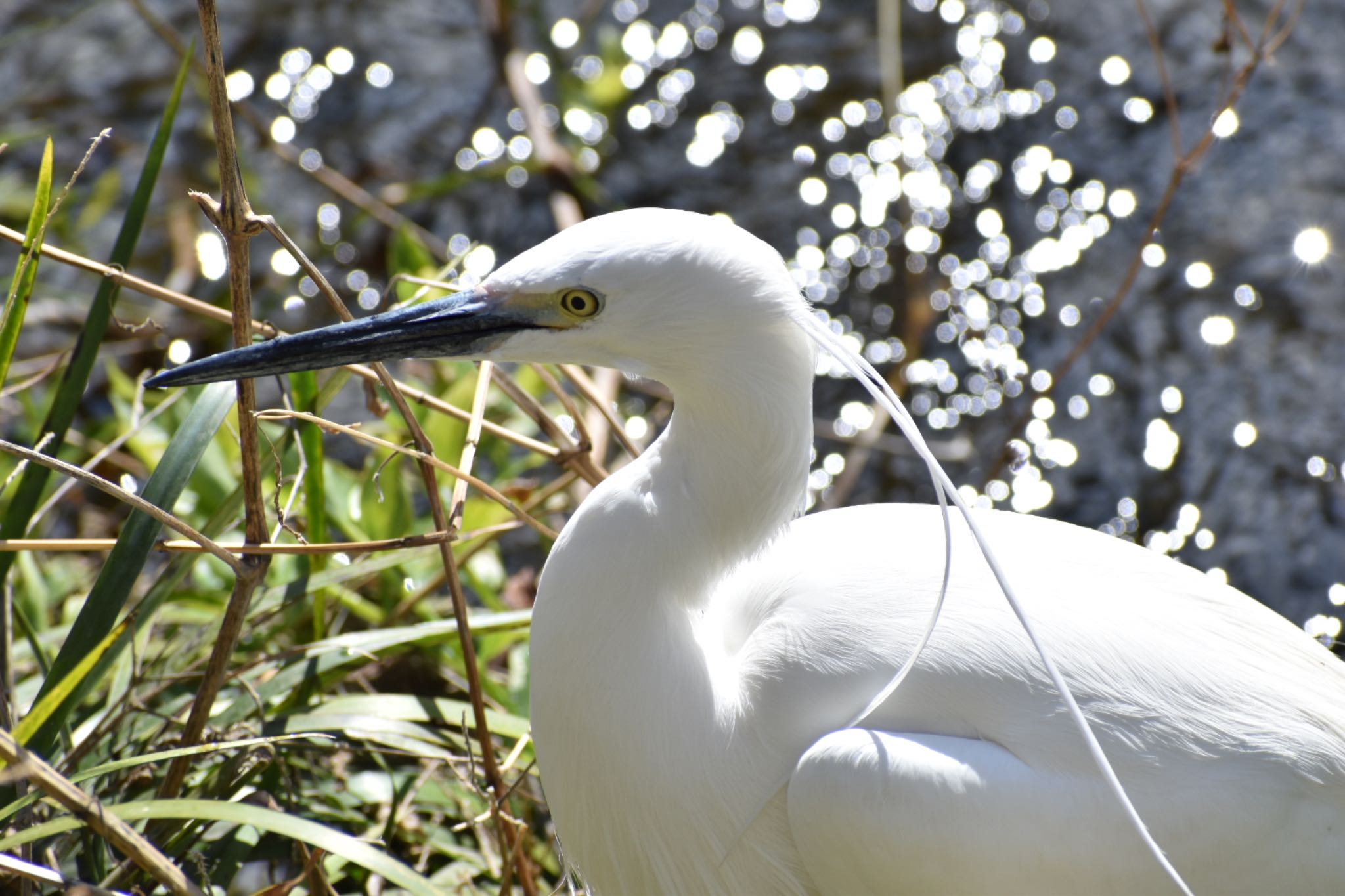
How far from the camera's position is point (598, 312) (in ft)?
3.99

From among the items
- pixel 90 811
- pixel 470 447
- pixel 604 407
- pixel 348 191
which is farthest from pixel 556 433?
pixel 348 191

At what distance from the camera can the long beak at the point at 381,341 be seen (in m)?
1.23

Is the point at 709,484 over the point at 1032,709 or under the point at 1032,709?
over

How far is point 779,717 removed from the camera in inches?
51.6

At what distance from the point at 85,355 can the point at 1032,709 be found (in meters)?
1.18

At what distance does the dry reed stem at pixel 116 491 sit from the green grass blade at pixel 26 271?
0.22 m

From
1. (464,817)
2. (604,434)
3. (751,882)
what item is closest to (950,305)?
(604,434)

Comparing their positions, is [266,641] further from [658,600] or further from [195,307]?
[658,600]

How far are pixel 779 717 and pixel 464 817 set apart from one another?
73 centimetres

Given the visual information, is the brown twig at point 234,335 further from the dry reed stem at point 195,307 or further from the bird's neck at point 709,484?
the bird's neck at point 709,484

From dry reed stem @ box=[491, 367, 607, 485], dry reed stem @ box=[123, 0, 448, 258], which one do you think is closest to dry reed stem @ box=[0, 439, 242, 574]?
dry reed stem @ box=[491, 367, 607, 485]

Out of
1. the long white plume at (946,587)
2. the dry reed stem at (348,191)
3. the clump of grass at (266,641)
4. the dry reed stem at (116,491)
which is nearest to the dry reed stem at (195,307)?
the clump of grass at (266,641)

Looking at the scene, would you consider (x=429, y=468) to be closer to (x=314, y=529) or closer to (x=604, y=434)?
(x=314, y=529)

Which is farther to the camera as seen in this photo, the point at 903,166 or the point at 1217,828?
the point at 903,166
